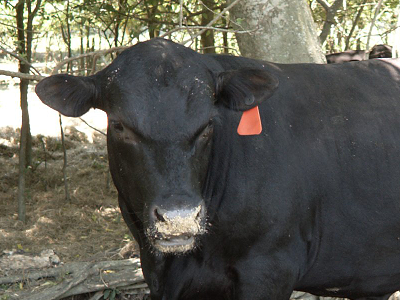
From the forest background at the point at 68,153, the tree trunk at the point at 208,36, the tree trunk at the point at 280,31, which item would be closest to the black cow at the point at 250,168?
the tree trunk at the point at 280,31

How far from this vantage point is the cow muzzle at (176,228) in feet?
9.40

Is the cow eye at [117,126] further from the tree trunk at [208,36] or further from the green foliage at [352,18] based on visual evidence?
the green foliage at [352,18]

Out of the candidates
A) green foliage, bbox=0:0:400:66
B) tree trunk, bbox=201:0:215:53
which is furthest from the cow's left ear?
tree trunk, bbox=201:0:215:53

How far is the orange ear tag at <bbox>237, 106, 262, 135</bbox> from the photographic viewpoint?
3.43 metres

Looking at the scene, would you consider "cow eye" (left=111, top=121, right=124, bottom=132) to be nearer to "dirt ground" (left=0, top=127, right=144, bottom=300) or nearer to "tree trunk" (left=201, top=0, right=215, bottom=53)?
"dirt ground" (left=0, top=127, right=144, bottom=300)

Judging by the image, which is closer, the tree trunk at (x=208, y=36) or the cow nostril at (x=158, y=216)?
the cow nostril at (x=158, y=216)

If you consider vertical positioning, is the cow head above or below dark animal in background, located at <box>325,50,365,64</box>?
below

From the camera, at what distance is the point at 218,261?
3545 millimetres

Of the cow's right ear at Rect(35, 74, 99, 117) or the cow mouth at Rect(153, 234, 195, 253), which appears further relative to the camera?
the cow's right ear at Rect(35, 74, 99, 117)

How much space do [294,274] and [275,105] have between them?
103 cm

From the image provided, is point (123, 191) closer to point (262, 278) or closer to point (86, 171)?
point (262, 278)

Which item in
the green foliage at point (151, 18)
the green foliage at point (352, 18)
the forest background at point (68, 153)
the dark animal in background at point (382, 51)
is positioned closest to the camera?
the forest background at point (68, 153)

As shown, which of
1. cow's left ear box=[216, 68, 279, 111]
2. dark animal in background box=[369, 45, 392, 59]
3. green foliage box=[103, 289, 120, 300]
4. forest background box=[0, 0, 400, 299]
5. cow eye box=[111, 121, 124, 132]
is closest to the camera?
cow eye box=[111, 121, 124, 132]

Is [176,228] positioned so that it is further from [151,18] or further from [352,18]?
[352,18]
